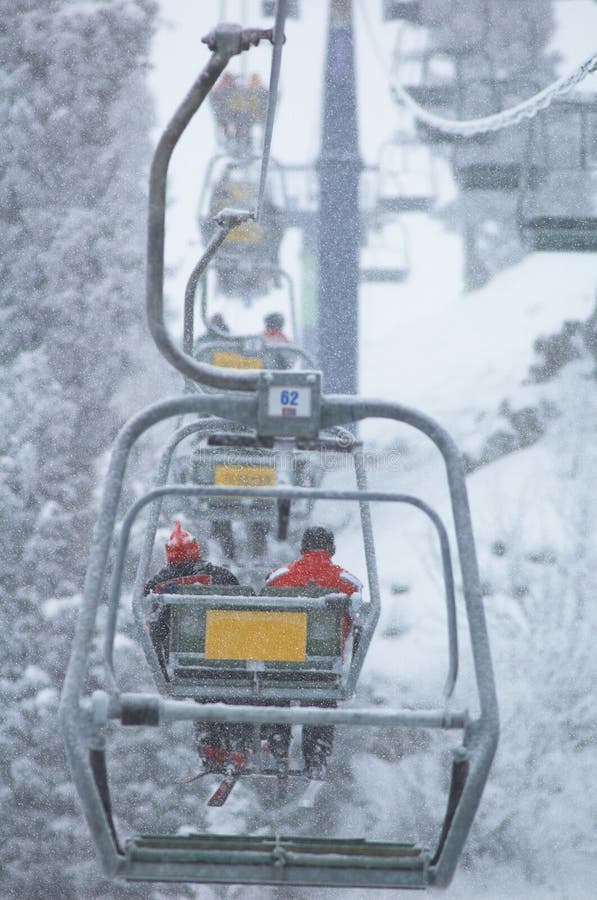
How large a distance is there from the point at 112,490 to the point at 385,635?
15.8m

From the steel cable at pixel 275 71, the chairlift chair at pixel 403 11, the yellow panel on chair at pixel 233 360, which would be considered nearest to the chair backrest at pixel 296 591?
the steel cable at pixel 275 71

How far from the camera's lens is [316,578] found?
163 inches

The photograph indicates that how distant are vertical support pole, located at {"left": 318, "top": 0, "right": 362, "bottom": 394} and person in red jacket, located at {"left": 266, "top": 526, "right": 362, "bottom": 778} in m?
5.02

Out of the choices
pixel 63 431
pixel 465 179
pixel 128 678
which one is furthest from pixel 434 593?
pixel 465 179

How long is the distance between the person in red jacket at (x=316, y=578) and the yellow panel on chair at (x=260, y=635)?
496 millimetres

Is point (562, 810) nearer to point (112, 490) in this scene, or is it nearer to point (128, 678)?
point (128, 678)

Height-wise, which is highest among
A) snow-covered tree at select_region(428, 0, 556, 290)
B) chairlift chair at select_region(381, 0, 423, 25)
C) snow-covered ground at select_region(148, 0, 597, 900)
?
snow-covered tree at select_region(428, 0, 556, 290)

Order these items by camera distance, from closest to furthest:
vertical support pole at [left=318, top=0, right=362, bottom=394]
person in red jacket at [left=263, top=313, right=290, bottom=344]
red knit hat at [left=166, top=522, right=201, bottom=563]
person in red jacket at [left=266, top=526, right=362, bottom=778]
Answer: person in red jacket at [left=266, top=526, right=362, bottom=778]
red knit hat at [left=166, top=522, right=201, bottom=563]
person in red jacket at [left=263, top=313, right=290, bottom=344]
vertical support pole at [left=318, top=0, right=362, bottom=394]

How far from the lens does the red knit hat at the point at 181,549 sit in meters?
4.36

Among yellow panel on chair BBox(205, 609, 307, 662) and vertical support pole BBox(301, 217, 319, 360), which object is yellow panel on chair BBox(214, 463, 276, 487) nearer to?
yellow panel on chair BBox(205, 609, 307, 662)

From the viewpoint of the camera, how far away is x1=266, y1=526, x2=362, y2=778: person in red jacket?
4105 millimetres

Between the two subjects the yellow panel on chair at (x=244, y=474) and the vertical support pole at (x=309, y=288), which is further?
Answer: the vertical support pole at (x=309, y=288)

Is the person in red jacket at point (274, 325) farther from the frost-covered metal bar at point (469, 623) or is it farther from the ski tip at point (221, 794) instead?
the frost-covered metal bar at point (469, 623)

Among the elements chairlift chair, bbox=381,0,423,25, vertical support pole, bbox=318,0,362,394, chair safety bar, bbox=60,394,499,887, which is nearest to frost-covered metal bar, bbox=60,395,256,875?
chair safety bar, bbox=60,394,499,887
